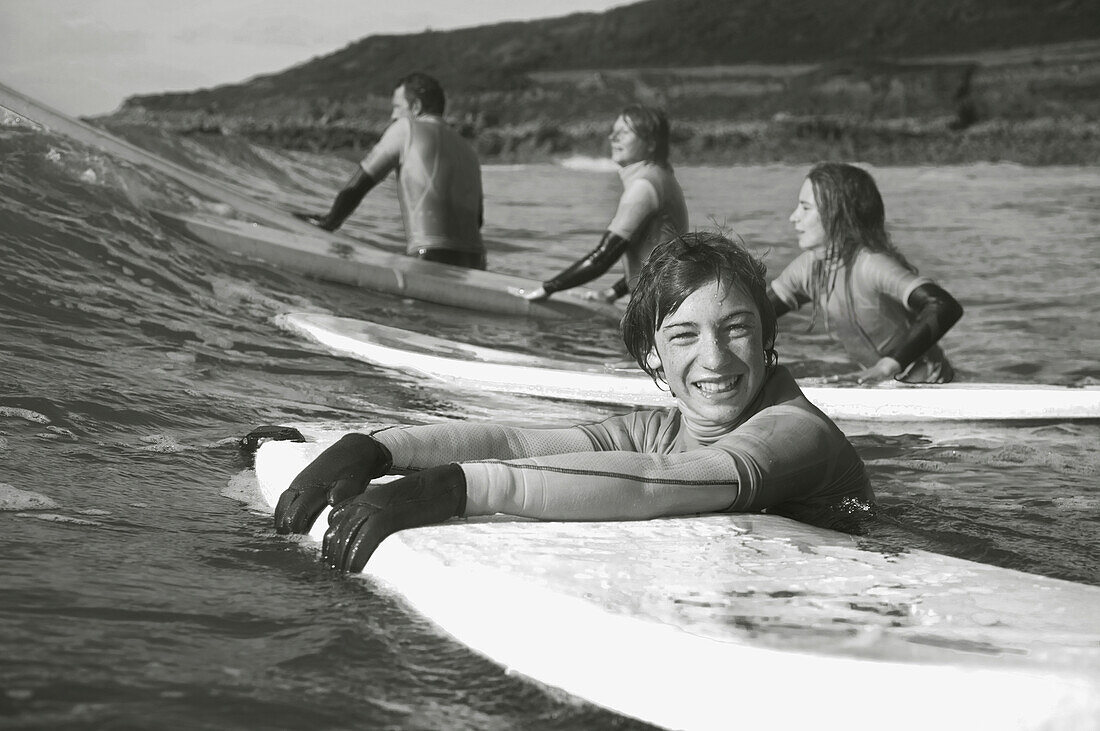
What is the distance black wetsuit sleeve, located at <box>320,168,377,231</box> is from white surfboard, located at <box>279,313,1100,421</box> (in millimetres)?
1591

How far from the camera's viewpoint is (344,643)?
1.82 meters

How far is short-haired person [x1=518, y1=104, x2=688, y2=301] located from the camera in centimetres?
527

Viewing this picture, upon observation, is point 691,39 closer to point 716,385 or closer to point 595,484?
point 716,385

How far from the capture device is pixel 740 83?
31141 mm

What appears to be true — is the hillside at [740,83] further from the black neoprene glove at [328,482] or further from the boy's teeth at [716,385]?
the boy's teeth at [716,385]

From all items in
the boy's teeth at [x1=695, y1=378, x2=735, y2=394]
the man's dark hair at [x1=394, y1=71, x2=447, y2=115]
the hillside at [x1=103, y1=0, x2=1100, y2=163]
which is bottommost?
the boy's teeth at [x1=695, y1=378, x2=735, y2=394]

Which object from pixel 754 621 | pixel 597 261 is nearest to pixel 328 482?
pixel 754 621

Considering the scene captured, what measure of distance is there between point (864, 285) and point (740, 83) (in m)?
28.1

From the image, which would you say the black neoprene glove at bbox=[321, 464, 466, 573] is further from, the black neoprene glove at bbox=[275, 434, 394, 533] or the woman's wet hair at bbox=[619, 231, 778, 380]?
the woman's wet hair at bbox=[619, 231, 778, 380]

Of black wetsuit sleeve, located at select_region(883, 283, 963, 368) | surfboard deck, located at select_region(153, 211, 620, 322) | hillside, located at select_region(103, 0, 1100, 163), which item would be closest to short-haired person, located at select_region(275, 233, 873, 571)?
black wetsuit sleeve, located at select_region(883, 283, 963, 368)

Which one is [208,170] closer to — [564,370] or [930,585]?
[564,370]

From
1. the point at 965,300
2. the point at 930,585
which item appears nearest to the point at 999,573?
the point at 930,585

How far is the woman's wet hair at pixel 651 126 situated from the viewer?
521 cm

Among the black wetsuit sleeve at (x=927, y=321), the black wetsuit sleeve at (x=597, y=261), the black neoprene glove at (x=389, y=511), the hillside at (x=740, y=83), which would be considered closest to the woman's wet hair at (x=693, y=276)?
the black neoprene glove at (x=389, y=511)
